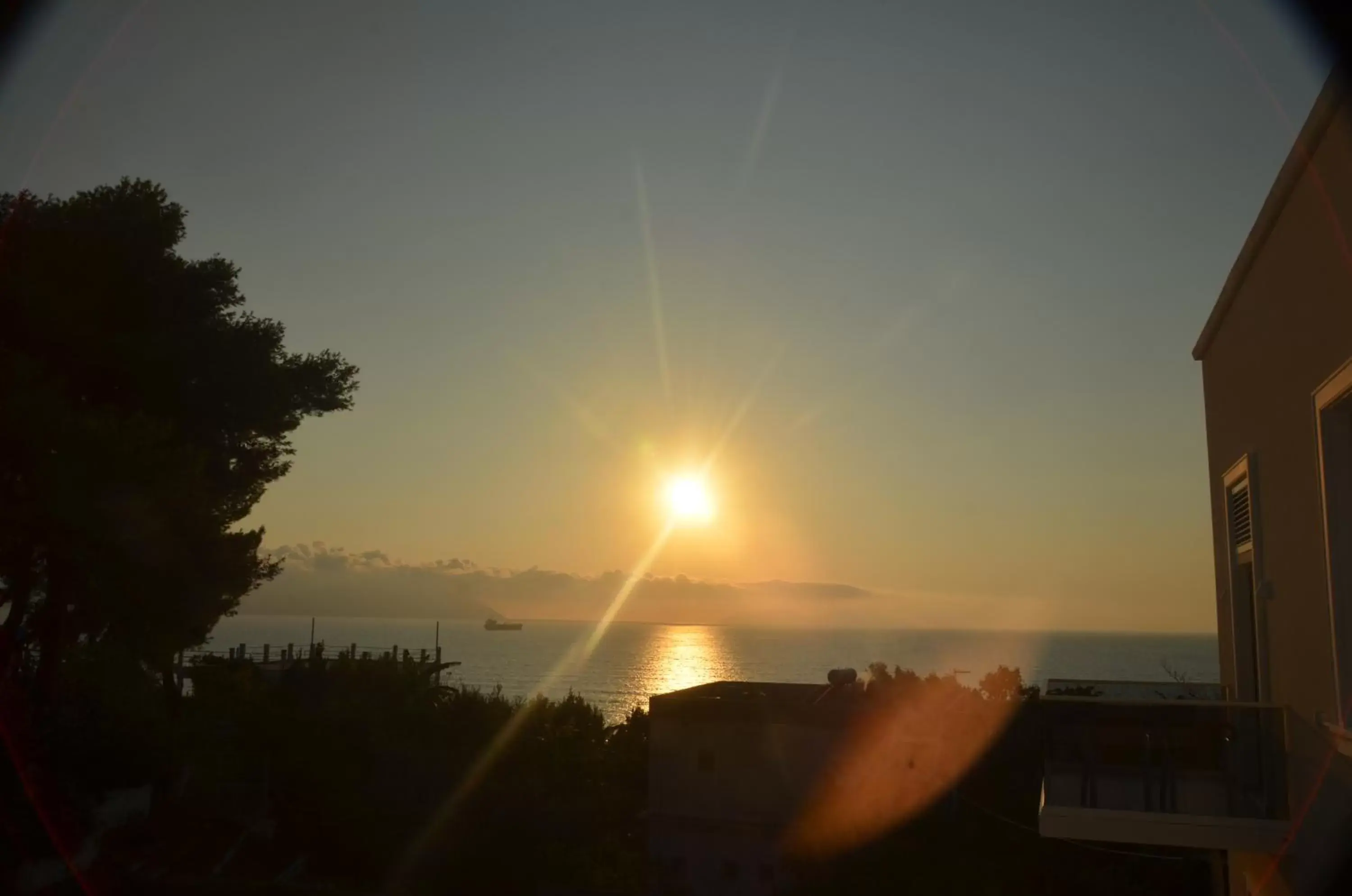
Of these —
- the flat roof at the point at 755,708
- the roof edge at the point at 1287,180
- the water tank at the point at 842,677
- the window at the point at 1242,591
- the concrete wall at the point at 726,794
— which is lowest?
the concrete wall at the point at 726,794

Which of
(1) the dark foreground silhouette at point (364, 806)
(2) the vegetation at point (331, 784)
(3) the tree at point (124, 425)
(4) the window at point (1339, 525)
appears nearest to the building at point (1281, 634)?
(4) the window at point (1339, 525)

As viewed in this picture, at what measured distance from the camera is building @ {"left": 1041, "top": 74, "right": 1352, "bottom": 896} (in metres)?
5.32

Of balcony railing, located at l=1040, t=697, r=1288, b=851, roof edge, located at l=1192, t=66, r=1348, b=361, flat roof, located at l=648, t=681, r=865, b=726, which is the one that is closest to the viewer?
roof edge, located at l=1192, t=66, r=1348, b=361

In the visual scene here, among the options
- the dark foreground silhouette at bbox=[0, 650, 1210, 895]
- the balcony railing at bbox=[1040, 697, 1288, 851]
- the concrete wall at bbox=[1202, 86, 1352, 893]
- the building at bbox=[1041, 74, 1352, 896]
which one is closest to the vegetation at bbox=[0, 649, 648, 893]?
the dark foreground silhouette at bbox=[0, 650, 1210, 895]

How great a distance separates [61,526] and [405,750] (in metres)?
13.3

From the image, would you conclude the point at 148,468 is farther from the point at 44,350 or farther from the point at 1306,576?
the point at 1306,576

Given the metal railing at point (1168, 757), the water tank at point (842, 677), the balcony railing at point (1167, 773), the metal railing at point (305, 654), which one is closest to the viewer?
the balcony railing at point (1167, 773)

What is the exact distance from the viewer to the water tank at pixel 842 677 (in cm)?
2770

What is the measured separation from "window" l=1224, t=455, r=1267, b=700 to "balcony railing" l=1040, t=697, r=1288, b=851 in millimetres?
1022

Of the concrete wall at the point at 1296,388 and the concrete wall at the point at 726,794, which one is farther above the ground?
the concrete wall at the point at 1296,388

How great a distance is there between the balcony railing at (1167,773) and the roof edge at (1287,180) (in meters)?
3.09

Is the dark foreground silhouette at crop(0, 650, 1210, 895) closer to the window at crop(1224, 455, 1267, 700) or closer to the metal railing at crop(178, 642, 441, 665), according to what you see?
the metal railing at crop(178, 642, 441, 665)

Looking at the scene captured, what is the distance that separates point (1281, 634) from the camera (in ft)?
22.5

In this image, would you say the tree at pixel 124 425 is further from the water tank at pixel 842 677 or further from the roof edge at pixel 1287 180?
the water tank at pixel 842 677
